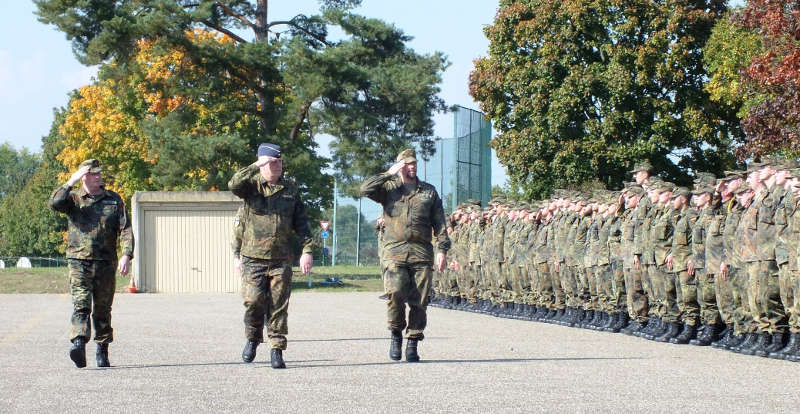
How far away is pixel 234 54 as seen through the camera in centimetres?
3869

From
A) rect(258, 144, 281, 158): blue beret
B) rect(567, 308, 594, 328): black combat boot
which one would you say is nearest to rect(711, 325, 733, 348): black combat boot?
rect(567, 308, 594, 328): black combat boot

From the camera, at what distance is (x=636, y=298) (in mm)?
16562

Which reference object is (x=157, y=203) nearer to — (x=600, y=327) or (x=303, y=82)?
(x=303, y=82)

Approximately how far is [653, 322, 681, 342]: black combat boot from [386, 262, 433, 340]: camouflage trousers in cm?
422

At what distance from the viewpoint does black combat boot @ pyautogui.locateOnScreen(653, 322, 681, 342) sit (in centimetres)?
1539

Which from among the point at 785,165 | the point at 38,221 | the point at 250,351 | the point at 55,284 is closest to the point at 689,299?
the point at 785,165

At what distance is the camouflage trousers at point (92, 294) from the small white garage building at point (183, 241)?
2206cm

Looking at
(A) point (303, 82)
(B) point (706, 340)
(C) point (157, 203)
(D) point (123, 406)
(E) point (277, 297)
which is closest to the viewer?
(D) point (123, 406)

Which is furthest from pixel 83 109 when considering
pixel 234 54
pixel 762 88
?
pixel 762 88

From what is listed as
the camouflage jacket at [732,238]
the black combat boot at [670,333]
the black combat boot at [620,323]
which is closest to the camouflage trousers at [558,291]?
the black combat boot at [620,323]

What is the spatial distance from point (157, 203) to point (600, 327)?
61.3ft

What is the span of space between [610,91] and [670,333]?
19.6 meters

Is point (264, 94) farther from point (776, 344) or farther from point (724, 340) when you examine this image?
point (776, 344)

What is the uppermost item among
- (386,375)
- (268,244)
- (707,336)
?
(268,244)
